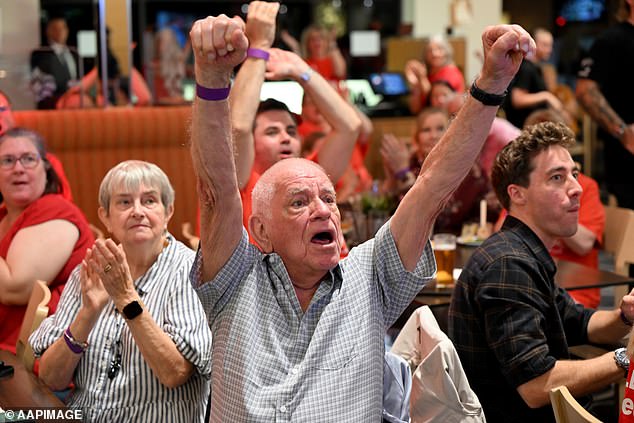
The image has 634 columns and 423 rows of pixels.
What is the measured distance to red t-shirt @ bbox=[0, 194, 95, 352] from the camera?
148 inches

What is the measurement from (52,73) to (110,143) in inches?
23.5

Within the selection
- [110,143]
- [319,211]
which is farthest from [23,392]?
[110,143]

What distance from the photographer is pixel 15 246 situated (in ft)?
12.2

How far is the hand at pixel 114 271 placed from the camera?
2762 millimetres

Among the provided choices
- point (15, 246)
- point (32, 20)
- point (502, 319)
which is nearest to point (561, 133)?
point (502, 319)

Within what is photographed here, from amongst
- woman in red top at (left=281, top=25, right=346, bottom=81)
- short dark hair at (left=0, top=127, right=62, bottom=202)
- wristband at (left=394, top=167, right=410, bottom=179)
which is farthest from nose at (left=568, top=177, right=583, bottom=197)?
woman in red top at (left=281, top=25, right=346, bottom=81)

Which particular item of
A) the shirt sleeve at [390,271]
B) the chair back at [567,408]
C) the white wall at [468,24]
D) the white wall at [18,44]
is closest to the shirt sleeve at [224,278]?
the shirt sleeve at [390,271]

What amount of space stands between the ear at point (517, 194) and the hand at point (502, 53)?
94cm

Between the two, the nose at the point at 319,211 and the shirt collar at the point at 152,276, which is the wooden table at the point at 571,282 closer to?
the shirt collar at the point at 152,276

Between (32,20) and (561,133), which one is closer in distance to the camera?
(561,133)

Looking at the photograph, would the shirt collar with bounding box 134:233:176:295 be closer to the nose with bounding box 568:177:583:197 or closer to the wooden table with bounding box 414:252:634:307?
the wooden table with bounding box 414:252:634:307

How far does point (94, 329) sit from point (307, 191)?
0.98 metres

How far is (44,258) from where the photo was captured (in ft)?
12.1

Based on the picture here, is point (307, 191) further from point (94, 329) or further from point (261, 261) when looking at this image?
point (94, 329)
